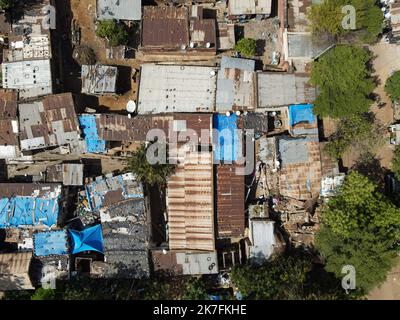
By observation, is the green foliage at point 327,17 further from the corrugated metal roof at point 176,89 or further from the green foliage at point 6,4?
the green foliage at point 6,4

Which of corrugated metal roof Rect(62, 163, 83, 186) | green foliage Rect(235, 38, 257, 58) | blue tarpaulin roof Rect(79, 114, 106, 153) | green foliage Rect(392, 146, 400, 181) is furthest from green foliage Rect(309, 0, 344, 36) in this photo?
corrugated metal roof Rect(62, 163, 83, 186)

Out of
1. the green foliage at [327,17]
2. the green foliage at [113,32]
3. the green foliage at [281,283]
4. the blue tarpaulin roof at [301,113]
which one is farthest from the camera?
the blue tarpaulin roof at [301,113]

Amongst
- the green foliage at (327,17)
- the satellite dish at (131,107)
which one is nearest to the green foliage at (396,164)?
the green foliage at (327,17)

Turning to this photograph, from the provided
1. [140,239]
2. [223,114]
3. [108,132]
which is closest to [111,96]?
[108,132]

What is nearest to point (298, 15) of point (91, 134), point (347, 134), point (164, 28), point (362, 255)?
point (347, 134)

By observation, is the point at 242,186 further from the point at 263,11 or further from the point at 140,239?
the point at 263,11

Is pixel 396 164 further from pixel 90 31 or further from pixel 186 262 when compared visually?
pixel 90 31
